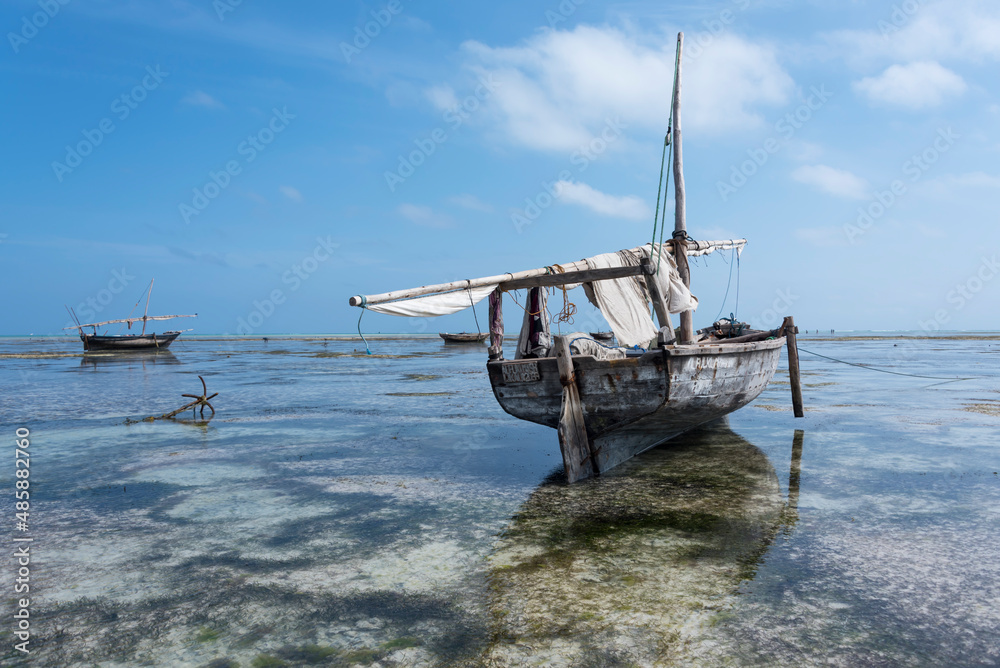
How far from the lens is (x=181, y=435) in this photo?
1274 centimetres

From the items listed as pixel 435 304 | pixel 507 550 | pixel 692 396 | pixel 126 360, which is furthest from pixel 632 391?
pixel 126 360

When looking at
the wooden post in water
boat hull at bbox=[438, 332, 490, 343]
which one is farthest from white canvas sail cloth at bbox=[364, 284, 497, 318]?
boat hull at bbox=[438, 332, 490, 343]

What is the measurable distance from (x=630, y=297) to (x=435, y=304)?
491 cm

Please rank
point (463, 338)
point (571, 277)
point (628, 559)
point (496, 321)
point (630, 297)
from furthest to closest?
point (463, 338) < point (630, 297) < point (496, 321) < point (571, 277) < point (628, 559)

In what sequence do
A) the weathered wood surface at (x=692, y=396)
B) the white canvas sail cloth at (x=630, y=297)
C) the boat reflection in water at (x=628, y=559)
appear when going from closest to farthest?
the boat reflection in water at (x=628, y=559) < the weathered wood surface at (x=692, y=396) < the white canvas sail cloth at (x=630, y=297)

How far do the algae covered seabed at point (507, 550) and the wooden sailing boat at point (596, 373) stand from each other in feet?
2.17

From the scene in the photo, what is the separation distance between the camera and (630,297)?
11867 millimetres

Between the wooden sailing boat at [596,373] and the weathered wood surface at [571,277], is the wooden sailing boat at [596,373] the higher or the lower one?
the lower one

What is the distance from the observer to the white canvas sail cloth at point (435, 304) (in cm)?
789

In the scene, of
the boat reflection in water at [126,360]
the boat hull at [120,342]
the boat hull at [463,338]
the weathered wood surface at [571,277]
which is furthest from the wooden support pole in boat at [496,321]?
the boat hull at [463,338]

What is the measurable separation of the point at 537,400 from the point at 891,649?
5985mm

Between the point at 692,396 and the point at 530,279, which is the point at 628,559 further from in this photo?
the point at 530,279

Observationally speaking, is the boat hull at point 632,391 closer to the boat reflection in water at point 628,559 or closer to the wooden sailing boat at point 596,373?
the wooden sailing boat at point 596,373

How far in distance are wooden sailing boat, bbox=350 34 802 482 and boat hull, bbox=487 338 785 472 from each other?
15 millimetres
